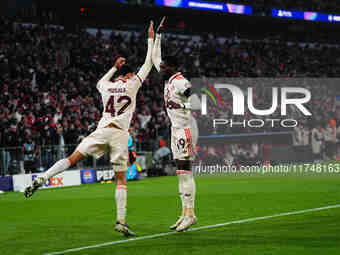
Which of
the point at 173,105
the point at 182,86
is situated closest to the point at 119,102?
the point at 173,105

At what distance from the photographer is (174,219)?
435 inches

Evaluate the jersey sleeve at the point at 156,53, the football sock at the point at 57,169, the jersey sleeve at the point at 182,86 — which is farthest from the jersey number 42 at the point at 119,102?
the football sock at the point at 57,169

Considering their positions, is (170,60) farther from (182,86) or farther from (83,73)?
(83,73)

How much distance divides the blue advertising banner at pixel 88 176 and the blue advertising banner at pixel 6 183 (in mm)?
3120

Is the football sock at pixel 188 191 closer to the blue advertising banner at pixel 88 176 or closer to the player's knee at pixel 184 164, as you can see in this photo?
the player's knee at pixel 184 164

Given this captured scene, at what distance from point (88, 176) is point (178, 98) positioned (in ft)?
49.1

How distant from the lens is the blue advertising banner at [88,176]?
23.5m

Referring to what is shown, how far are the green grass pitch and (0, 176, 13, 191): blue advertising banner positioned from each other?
2405 millimetres

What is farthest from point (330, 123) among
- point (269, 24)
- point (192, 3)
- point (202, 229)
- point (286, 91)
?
point (202, 229)

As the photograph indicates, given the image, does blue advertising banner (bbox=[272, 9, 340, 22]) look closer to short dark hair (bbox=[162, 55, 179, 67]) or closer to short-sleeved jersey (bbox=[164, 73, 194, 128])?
short dark hair (bbox=[162, 55, 179, 67])

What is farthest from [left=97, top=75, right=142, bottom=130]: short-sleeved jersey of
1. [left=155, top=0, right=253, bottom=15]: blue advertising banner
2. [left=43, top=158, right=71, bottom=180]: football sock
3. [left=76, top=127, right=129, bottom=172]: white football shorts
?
[left=155, top=0, right=253, bottom=15]: blue advertising banner

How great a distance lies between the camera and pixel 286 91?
30359mm

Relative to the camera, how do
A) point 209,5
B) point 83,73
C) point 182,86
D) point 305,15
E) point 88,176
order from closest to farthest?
point 182,86, point 88,176, point 83,73, point 209,5, point 305,15

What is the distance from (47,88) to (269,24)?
84.1 feet
